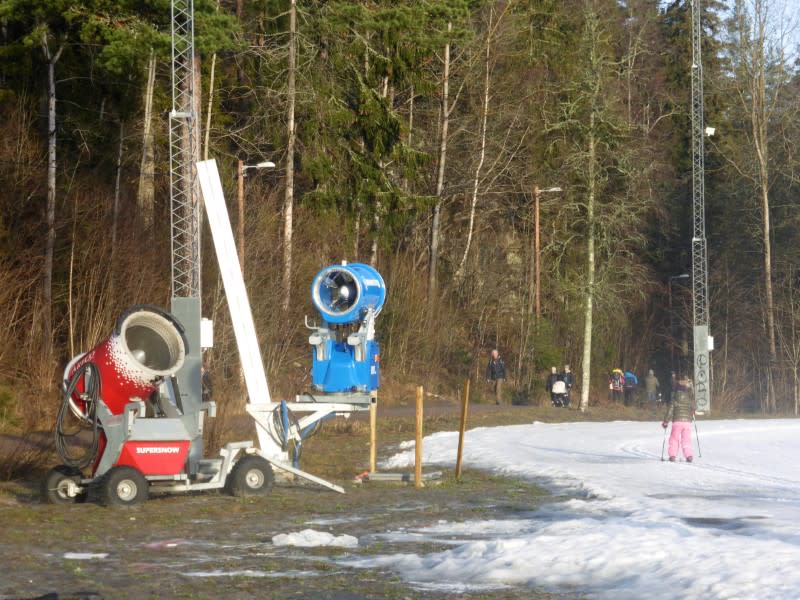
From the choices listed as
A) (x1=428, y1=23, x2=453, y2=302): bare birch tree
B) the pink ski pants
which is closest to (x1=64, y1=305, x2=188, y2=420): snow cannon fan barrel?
the pink ski pants

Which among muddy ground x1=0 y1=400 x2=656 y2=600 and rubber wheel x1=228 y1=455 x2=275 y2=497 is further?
rubber wheel x1=228 y1=455 x2=275 y2=497

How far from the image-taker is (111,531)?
45.7ft

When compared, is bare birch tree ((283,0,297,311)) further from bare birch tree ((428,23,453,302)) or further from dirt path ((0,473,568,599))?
dirt path ((0,473,568,599))

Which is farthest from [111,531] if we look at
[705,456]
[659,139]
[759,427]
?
[659,139]

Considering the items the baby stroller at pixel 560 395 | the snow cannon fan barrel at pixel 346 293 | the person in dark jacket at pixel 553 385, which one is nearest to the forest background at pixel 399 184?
the person in dark jacket at pixel 553 385

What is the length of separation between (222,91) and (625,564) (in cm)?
3951

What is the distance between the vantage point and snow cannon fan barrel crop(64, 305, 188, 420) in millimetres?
16453

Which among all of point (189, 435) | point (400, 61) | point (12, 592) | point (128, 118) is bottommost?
point (12, 592)

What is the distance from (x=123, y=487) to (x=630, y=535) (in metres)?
6.69

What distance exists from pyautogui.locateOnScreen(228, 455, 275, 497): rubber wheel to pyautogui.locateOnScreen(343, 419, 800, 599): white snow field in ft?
10.8

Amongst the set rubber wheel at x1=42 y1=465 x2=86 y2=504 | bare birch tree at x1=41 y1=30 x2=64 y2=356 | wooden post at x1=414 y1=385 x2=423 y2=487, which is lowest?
rubber wheel at x1=42 y1=465 x2=86 y2=504

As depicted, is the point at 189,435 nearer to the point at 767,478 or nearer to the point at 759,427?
the point at 767,478

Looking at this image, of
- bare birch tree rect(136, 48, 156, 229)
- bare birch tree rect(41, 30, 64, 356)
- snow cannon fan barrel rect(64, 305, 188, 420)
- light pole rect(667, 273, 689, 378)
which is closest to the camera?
snow cannon fan barrel rect(64, 305, 188, 420)

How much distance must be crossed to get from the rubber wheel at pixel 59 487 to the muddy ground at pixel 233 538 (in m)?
0.20
